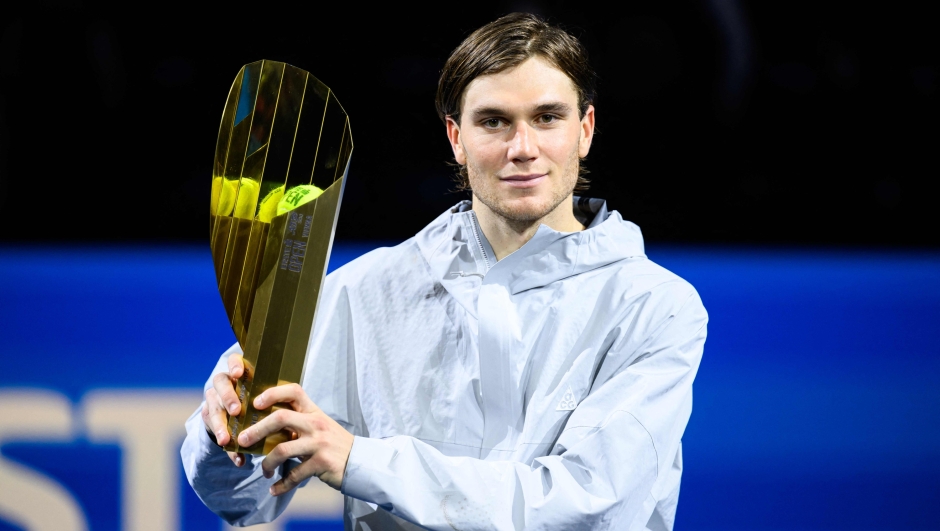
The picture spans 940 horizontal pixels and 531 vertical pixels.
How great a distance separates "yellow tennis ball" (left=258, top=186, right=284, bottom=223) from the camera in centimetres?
103

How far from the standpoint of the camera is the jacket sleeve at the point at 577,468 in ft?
3.41

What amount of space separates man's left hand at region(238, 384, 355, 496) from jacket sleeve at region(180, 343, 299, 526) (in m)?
0.19

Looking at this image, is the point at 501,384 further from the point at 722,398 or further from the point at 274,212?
the point at 722,398

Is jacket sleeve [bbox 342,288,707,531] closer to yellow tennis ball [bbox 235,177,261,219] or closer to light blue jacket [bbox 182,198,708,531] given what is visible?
light blue jacket [bbox 182,198,708,531]

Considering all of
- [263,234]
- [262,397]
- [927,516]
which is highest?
[263,234]

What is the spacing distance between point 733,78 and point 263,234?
4.59 ft

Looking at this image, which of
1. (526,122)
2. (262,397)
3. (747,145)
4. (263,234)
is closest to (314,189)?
(263,234)

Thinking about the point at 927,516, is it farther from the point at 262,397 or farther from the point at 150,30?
the point at 150,30

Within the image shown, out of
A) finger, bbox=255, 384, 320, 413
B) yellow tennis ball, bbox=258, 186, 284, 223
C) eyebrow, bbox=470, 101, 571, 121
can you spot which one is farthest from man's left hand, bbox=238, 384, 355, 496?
eyebrow, bbox=470, 101, 571, 121

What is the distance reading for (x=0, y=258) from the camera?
207 centimetres

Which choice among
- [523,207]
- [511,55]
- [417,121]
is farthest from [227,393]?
[417,121]

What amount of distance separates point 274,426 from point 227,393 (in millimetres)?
91

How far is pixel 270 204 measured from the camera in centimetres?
104

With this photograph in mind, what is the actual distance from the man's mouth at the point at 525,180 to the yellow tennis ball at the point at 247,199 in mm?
368
